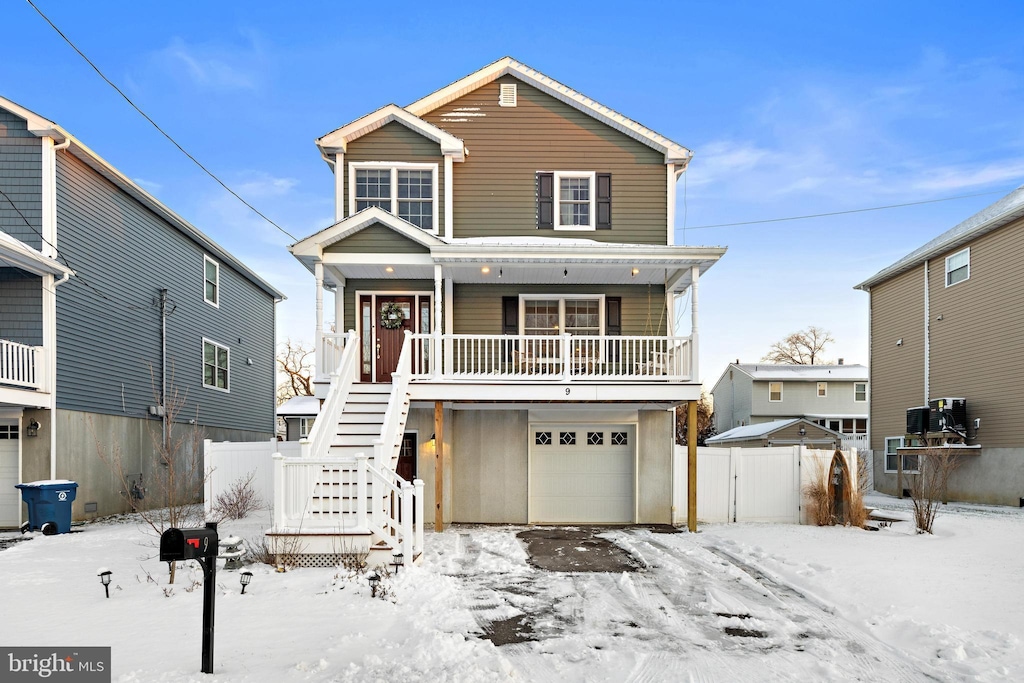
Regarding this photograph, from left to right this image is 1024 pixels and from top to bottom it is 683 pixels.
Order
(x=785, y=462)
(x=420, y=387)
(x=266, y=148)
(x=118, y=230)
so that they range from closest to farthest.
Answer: (x=420, y=387) < (x=785, y=462) < (x=118, y=230) < (x=266, y=148)

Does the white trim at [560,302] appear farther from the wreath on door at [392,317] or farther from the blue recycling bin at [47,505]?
the blue recycling bin at [47,505]

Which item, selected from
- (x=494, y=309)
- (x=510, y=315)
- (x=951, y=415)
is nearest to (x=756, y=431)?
(x=951, y=415)

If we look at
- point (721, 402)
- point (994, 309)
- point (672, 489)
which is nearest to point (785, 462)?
point (672, 489)

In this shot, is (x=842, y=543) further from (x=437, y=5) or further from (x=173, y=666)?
(x=437, y=5)

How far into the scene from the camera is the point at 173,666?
17.6ft

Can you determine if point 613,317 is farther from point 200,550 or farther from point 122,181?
point 122,181

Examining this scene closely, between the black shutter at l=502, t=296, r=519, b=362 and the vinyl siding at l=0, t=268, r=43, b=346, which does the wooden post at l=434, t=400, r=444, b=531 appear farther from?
the vinyl siding at l=0, t=268, r=43, b=346

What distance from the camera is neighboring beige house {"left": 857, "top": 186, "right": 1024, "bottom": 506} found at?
1831 centimetres

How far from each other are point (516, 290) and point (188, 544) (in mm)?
10899

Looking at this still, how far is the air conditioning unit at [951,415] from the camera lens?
19844 mm

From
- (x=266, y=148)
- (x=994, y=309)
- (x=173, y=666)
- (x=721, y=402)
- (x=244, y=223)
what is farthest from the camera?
(x=721, y=402)

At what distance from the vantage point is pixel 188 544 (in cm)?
520

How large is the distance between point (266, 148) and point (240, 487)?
1180cm

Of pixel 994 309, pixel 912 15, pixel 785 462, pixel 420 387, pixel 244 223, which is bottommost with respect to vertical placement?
pixel 785 462
